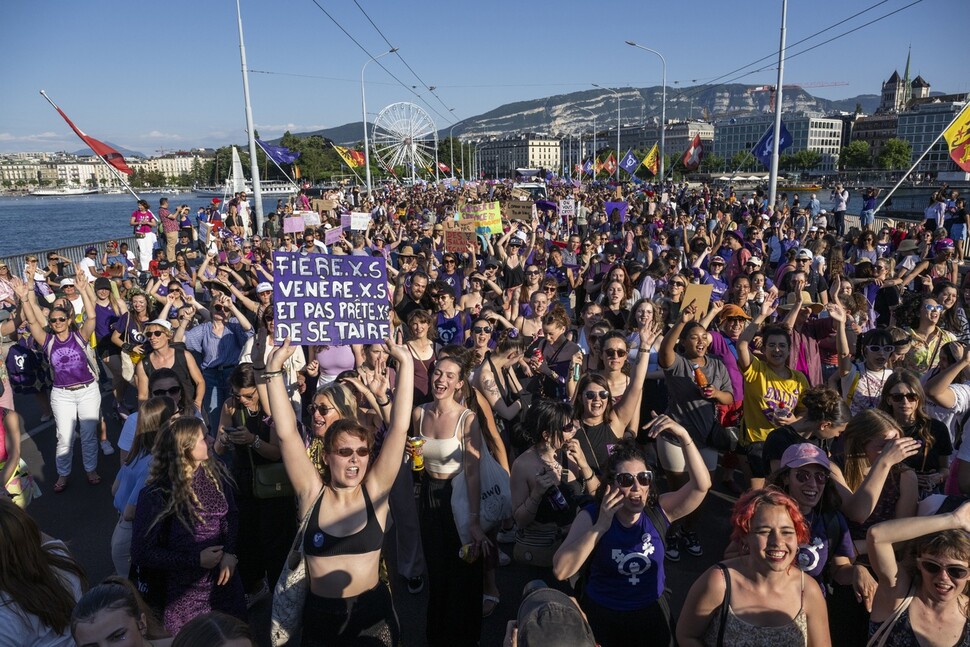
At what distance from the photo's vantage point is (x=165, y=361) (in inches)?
214

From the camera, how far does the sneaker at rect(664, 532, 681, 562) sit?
4441 mm

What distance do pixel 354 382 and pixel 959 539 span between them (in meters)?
3.39

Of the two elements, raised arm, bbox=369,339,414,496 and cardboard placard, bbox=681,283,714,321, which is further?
cardboard placard, bbox=681,283,714,321

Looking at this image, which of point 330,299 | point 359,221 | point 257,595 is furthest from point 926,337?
point 359,221

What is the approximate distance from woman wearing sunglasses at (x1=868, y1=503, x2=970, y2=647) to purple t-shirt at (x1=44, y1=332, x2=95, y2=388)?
6.20m

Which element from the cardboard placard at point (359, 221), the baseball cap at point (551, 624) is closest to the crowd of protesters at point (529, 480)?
the baseball cap at point (551, 624)

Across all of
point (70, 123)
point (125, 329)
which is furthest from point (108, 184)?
point (125, 329)

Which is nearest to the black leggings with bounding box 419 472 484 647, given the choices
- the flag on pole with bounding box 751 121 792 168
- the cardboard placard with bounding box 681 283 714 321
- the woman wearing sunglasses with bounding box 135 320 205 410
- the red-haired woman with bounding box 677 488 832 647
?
the red-haired woman with bounding box 677 488 832 647

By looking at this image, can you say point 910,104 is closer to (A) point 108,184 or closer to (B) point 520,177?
(B) point 520,177

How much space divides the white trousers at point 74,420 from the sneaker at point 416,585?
11.6 feet

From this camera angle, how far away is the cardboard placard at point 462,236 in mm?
10750

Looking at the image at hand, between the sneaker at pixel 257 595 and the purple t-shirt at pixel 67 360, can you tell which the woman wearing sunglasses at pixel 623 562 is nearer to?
the sneaker at pixel 257 595

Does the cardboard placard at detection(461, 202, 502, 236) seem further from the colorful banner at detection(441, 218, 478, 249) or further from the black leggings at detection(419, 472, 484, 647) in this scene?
the black leggings at detection(419, 472, 484, 647)

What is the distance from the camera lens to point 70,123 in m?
15.7
